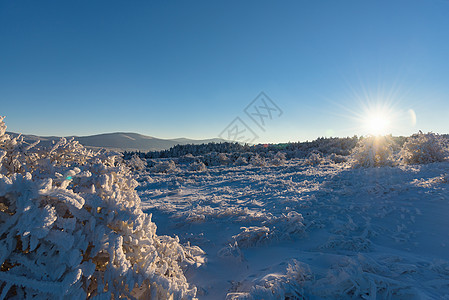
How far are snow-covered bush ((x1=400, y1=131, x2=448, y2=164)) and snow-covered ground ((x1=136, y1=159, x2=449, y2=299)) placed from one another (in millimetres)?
4442

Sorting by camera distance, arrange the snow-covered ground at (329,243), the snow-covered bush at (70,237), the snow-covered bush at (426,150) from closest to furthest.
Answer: the snow-covered bush at (70,237), the snow-covered ground at (329,243), the snow-covered bush at (426,150)

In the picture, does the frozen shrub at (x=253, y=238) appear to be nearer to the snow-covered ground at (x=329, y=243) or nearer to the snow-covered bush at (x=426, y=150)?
the snow-covered ground at (x=329, y=243)

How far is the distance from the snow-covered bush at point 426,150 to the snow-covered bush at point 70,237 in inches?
403

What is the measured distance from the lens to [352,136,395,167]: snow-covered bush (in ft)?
28.8

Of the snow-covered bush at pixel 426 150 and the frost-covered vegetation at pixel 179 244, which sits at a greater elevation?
the snow-covered bush at pixel 426 150

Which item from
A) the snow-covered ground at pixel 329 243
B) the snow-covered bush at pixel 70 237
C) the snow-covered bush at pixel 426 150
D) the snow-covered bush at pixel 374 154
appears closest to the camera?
the snow-covered bush at pixel 70 237

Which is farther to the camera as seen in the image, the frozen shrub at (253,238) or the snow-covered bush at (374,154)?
the snow-covered bush at (374,154)

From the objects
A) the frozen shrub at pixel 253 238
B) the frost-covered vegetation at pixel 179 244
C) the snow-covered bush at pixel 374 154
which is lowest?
the frozen shrub at pixel 253 238

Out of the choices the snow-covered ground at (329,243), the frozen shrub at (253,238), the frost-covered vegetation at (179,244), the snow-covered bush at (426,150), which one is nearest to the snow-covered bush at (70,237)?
the frost-covered vegetation at (179,244)

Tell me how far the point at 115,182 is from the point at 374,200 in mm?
4421

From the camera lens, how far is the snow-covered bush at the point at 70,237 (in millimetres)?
1253

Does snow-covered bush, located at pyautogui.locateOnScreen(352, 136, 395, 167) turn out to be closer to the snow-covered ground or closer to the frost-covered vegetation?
the snow-covered ground

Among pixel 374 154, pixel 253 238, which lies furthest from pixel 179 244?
pixel 374 154

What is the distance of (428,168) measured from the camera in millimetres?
6320
